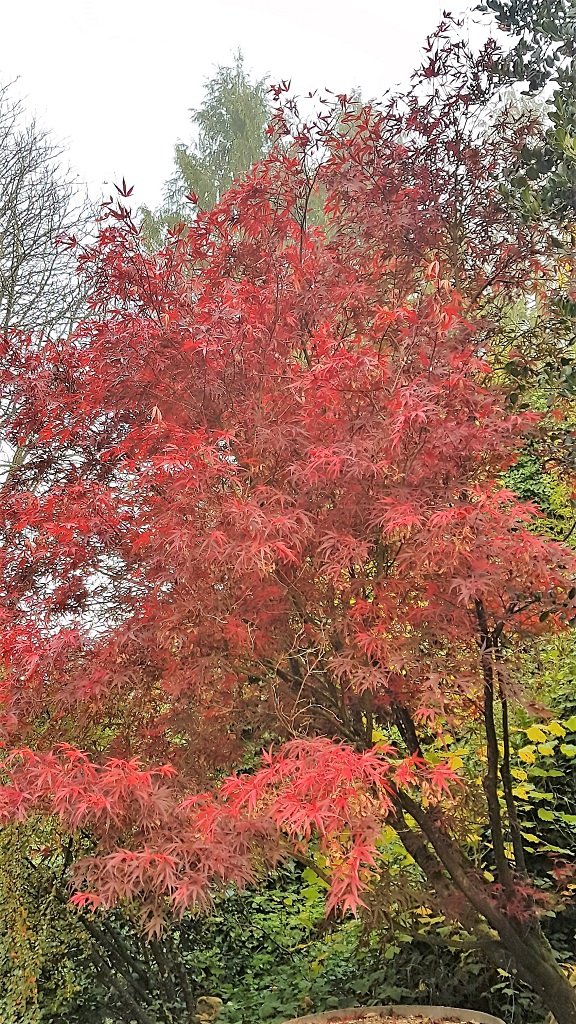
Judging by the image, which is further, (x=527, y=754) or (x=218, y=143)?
(x=218, y=143)

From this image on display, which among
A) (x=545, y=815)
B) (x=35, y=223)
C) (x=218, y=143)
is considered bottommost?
(x=545, y=815)

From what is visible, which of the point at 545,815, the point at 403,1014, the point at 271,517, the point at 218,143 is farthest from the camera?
the point at 218,143

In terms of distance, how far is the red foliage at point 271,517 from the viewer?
193cm

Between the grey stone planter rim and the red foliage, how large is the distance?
Answer: 1.92 ft

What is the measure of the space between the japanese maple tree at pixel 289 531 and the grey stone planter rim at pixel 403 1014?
0.78 ft

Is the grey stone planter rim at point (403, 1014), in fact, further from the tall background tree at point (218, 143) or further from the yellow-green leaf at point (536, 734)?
the tall background tree at point (218, 143)

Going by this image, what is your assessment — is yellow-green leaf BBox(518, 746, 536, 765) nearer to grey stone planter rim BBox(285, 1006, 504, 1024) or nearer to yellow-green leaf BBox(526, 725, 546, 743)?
yellow-green leaf BBox(526, 725, 546, 743)

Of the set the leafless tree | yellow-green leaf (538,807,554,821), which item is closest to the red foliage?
yellow-green leaf (538,807,554,821)

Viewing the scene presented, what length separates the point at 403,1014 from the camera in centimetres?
259

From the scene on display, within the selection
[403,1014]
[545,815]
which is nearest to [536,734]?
[545,815]

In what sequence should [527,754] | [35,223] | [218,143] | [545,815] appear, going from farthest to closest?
1. [218,143]
2. [35,223]
3. [545,815]
4. [527,754]

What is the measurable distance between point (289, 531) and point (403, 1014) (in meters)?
1.77

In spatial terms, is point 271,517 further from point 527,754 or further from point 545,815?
point 545,815

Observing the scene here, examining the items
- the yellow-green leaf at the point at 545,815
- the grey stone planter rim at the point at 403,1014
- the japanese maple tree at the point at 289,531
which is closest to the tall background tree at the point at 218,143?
the japanese maple tree at the point at 289,531
